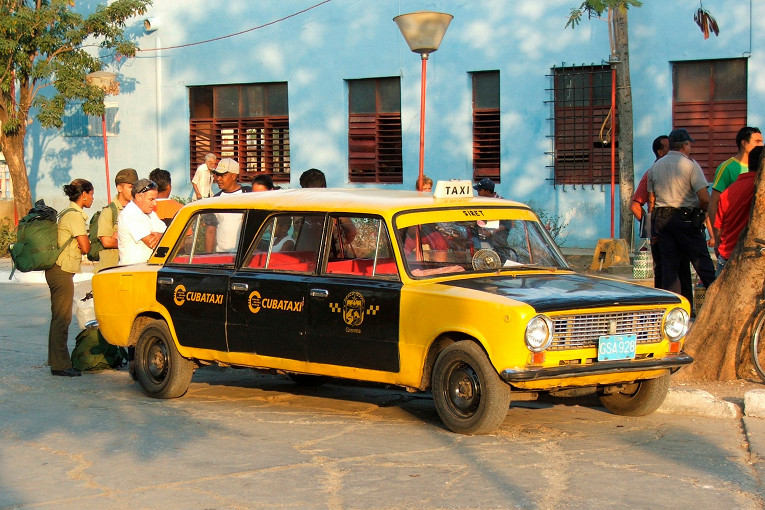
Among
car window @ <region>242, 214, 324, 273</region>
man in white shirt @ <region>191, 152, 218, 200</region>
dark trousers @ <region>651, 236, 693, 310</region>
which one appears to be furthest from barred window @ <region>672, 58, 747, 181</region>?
car window @ <region>242, 214, 324, 273</region>

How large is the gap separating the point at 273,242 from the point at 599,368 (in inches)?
107

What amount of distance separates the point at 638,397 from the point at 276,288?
8.69ft

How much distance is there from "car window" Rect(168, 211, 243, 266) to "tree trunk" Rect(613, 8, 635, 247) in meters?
11.0

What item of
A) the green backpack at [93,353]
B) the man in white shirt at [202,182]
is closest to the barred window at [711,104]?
the man in white shirt at [202,182]

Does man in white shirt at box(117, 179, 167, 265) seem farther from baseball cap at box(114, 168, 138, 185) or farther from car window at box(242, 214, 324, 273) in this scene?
car window at box(242, 214, 324, 273)

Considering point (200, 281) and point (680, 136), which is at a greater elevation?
point (680, 136)

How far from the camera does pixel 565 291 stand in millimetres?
7438

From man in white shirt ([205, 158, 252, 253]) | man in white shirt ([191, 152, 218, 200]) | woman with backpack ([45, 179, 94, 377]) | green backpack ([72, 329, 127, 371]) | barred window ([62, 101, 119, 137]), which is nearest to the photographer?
man in white shirt ([205, 158, 252, 253])

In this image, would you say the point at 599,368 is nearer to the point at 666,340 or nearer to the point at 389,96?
the point at 666,340

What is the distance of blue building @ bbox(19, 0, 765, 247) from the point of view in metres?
19.0

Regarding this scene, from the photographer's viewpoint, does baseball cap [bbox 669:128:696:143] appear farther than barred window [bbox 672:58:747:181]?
No

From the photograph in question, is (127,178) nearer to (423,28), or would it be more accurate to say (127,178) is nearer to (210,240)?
(210,240)

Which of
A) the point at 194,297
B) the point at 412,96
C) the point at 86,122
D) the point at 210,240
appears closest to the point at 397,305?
the point at 194,297

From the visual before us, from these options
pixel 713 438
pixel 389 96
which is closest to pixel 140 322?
pixel 713 438
